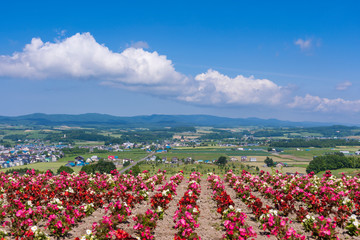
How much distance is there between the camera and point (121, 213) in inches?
505

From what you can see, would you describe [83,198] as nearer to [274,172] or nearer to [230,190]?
[230,190]

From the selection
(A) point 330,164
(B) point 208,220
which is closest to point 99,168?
(B) point 208,220

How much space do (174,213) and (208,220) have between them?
2109 mm

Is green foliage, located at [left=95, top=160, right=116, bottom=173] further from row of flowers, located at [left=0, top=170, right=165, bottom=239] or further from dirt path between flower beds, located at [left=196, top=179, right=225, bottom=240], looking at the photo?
dirt path between flower beds, located at [left=196, top=179, right=225, bottom=240]

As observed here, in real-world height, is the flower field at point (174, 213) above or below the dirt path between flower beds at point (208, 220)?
above

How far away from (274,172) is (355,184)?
6.17 meters

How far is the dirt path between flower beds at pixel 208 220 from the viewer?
38.5ft

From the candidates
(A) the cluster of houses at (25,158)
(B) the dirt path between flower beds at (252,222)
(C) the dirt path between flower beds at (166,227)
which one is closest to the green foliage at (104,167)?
(B) the dirt path between flower beds at (252,222)

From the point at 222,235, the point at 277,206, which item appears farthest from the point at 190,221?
the point at 277,206

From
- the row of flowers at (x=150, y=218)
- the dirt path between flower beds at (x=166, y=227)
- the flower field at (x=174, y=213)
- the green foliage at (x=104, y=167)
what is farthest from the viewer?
the green foliage at (x=104, y=167)

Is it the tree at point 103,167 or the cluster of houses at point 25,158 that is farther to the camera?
the cluster of houses at point 25,158

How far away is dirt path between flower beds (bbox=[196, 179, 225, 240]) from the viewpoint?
11740mm

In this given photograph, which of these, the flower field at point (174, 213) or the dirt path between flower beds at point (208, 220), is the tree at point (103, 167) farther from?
the dirt path between flower beds at point (208, 220)

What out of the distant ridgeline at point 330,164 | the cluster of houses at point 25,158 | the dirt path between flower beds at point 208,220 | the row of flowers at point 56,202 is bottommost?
the cluster of houses at point 25,158
